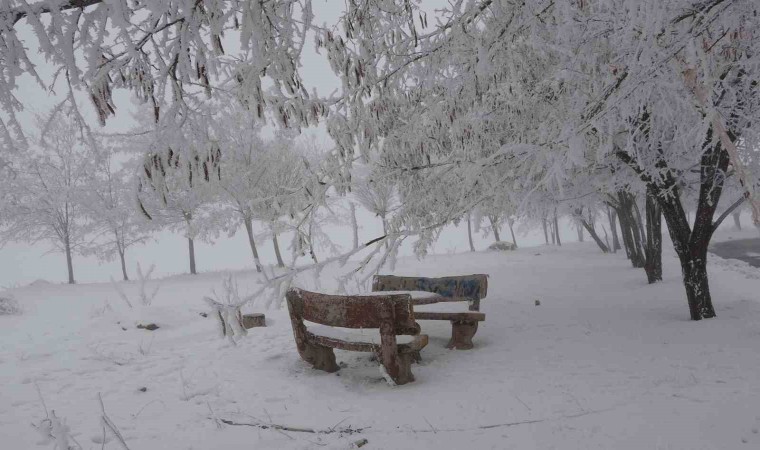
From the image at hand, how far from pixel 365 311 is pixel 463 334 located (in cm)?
178

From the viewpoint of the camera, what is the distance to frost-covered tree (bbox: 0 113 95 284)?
19.5 meters

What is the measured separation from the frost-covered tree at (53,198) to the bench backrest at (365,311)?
64.9 ft

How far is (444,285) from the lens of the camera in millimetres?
6566

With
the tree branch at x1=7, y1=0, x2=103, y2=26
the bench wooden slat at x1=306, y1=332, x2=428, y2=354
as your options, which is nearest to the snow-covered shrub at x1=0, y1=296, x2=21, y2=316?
the bench wooden slat at x1=306, y1=332, x2=428, y2=354

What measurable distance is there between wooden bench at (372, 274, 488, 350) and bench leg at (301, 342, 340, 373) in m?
1.10

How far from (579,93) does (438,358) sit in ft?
10.8

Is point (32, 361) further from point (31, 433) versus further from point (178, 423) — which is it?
point (178, 423)

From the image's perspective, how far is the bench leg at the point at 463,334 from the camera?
5.36 m

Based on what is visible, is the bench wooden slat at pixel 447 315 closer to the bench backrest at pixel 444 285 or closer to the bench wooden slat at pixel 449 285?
the bench wooden slat at pixel 449 285

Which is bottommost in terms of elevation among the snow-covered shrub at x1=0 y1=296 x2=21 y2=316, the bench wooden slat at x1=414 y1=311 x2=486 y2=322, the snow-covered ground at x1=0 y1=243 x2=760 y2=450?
the snow-covered ground at x1=0 y1=243 x2=760 y2=450

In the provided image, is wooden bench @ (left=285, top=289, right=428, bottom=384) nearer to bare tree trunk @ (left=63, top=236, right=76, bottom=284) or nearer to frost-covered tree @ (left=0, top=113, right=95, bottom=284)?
frost-covered tree @ (left=0, top=113, right=95, bottom=284)

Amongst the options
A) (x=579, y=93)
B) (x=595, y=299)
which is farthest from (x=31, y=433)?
(x=595, y=299)

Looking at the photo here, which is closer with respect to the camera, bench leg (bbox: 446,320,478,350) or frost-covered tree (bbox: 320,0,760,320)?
frost-covered tree (bbox: 320,0,760,320)

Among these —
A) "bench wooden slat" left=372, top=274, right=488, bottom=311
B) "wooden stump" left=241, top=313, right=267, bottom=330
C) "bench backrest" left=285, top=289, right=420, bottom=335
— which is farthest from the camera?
A: "wooden stump" left=241, top=313, right=267, bottom=330
